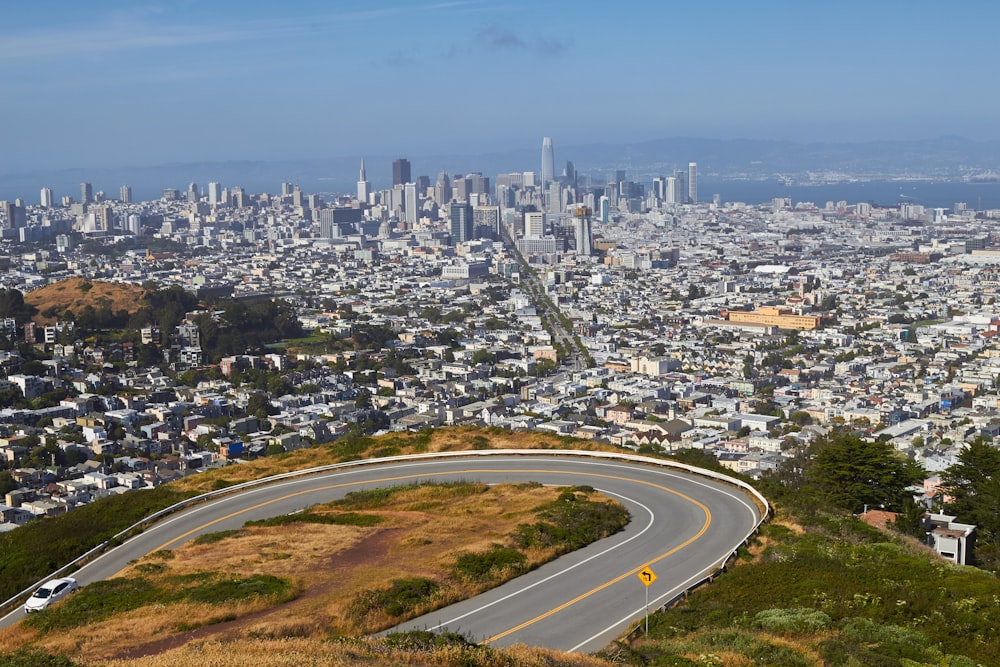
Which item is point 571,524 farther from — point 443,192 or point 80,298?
point 443,192

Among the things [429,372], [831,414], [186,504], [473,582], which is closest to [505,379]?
[429,372]

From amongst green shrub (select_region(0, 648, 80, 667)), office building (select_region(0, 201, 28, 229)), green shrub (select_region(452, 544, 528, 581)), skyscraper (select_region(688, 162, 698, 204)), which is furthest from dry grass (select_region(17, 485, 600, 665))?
skyscraper (select_region(688, 162, 698, 204))

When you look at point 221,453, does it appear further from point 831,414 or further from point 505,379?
point 831,414

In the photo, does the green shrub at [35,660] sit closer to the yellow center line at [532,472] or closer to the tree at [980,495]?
the yellow center line at [532,472]

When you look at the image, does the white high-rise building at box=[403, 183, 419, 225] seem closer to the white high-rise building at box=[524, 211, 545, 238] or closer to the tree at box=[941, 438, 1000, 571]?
the white high-rise building at box=[524, 211, 545, 238]

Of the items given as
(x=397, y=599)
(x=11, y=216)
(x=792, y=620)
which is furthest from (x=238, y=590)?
(x=11, y=216)
